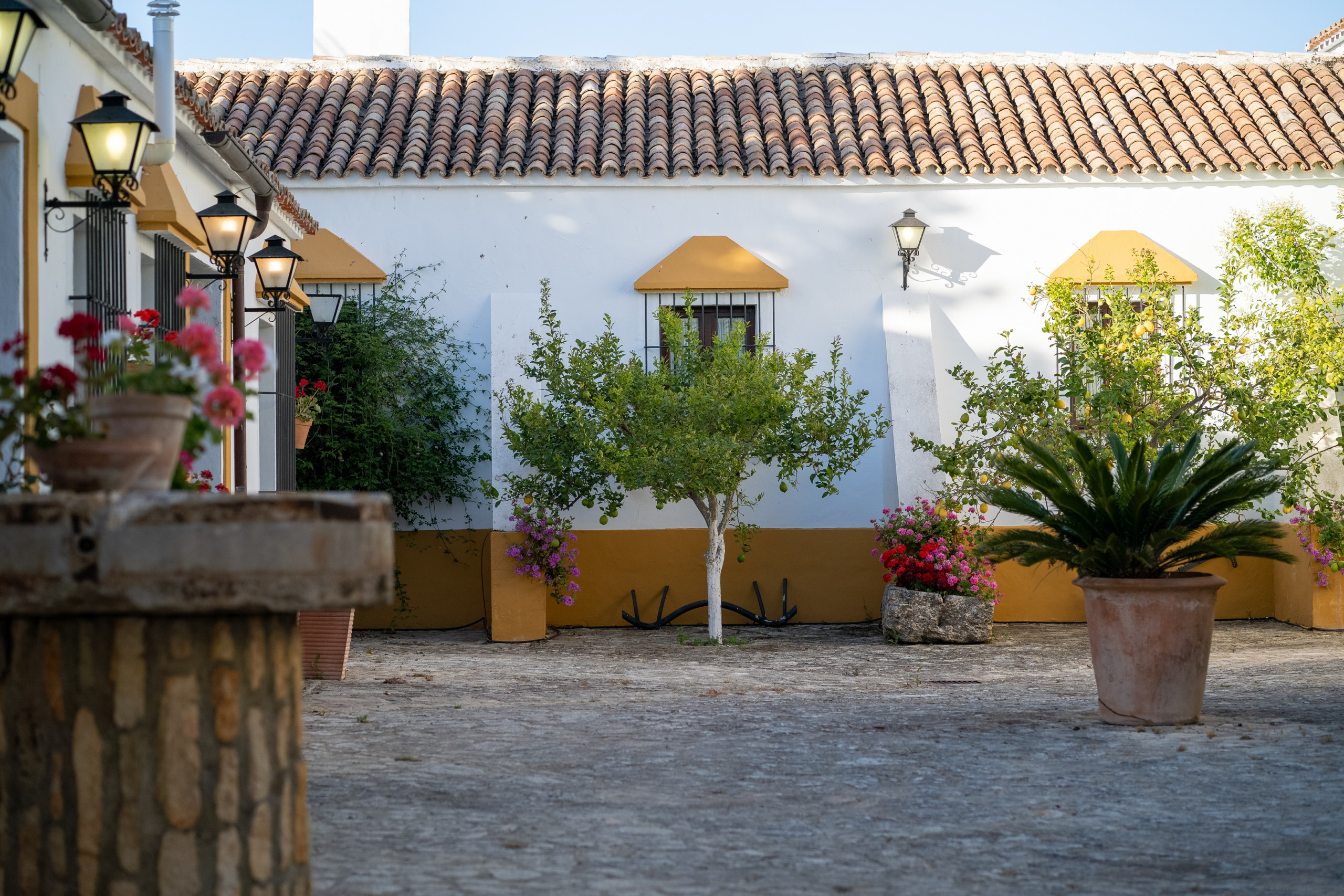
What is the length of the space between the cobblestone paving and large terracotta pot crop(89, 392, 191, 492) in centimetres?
146

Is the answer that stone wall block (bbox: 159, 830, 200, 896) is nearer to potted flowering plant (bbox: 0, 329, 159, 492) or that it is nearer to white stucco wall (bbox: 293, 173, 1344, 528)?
potted flowering plant (bbox: 0, 329, 159, 492)

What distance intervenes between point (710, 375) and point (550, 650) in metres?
2.68

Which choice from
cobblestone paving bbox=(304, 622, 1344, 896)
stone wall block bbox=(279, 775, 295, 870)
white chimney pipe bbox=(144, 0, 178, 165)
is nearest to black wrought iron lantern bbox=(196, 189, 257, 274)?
white chimney pipe bbox=(144, 0, 178, 165)

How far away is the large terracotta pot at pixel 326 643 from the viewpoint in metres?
7.98

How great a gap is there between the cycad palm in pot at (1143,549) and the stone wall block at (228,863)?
14.9 feet

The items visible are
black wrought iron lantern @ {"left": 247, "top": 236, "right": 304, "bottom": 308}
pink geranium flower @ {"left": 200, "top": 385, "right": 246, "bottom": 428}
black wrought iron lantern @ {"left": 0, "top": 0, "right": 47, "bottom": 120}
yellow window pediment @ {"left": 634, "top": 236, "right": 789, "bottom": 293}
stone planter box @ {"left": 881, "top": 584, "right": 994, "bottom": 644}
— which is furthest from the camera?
yellow window pediment @ {"left": 634, "top": 236, "right": 789, "bottom": 293}

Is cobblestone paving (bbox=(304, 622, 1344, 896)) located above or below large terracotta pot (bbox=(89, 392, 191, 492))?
below

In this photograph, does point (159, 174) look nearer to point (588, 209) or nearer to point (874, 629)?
point (588, 209)

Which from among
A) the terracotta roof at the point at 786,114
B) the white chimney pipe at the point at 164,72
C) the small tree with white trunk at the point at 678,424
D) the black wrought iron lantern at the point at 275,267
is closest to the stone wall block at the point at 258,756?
the white chimney pipe at the point at 164,72

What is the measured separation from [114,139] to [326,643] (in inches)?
145

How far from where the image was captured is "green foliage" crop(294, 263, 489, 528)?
11.3 metres

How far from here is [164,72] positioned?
6.58 m

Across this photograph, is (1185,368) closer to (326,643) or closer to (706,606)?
(706,606)

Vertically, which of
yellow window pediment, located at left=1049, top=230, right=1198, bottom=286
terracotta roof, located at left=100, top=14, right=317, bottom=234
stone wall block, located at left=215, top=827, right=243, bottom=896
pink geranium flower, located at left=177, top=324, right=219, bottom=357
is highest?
terracotta roof, located at left=100, top=14, right=317, bottom=234
